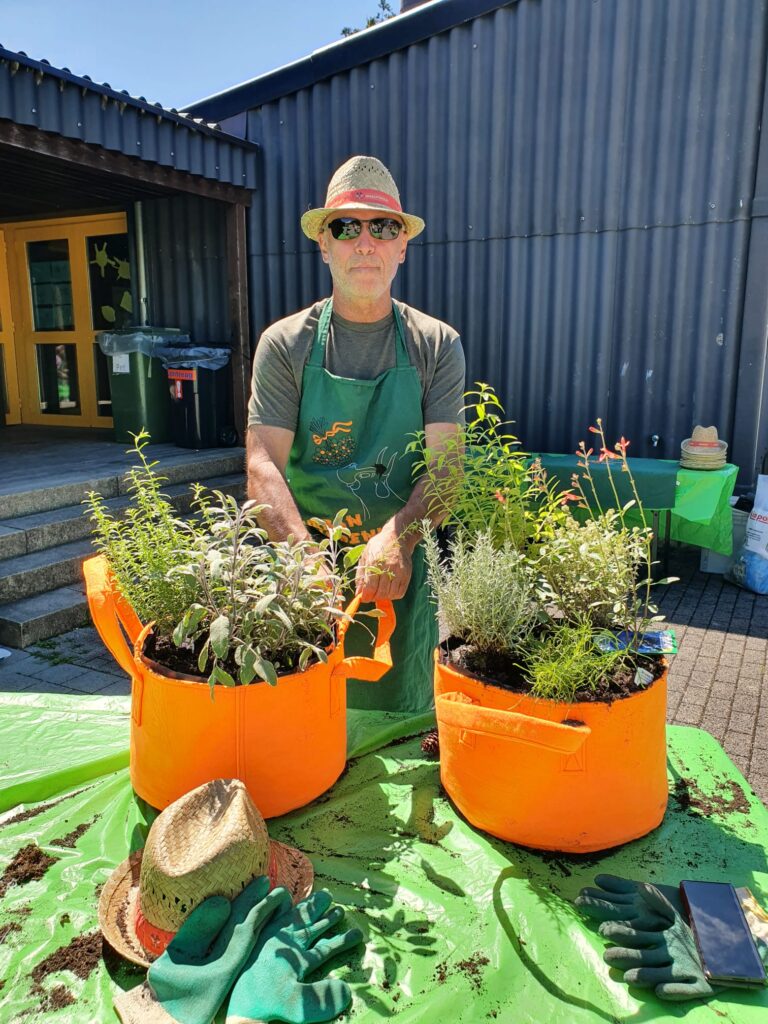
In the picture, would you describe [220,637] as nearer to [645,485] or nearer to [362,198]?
[362,198]

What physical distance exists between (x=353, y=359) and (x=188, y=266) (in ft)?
22.8

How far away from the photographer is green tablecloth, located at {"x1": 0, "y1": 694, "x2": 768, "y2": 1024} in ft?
3.20

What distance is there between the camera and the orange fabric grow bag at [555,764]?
44.7 inches

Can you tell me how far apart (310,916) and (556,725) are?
1.42ft

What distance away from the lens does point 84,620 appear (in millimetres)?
4805

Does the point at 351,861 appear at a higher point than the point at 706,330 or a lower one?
lower

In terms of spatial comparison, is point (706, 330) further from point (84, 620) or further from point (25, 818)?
point (25, 818)

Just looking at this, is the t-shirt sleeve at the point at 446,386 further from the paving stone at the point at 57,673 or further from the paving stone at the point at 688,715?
the paving stone at the point at 57,673

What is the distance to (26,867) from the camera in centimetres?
124

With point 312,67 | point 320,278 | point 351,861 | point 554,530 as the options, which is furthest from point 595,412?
point 351,861

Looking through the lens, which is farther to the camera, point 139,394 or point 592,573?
point 139,394

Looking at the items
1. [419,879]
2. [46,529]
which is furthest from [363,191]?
[46,529]

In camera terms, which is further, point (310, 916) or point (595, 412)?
point (595, 412)

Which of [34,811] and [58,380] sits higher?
[58,380]
